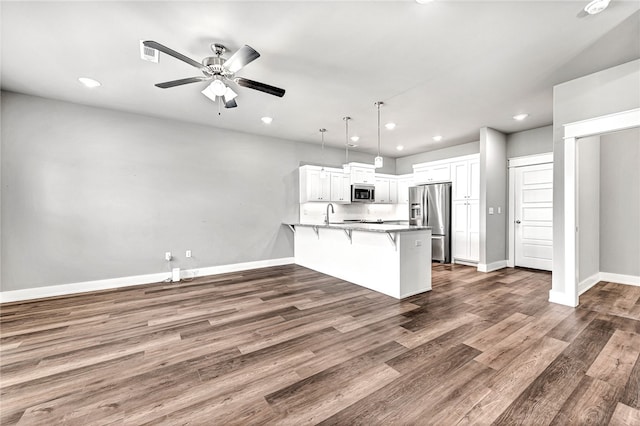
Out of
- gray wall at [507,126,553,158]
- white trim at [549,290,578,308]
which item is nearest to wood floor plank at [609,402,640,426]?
white trim at [549,290,578,308]

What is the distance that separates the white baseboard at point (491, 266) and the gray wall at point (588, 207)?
141cm

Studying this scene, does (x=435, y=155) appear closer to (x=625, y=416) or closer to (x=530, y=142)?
(x=530, y=142)

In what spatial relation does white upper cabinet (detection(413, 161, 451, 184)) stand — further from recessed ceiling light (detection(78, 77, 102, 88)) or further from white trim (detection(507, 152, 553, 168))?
recessed ceiling light (detection(78, 77, 102, 88))

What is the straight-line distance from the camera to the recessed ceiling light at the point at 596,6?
1.95 metres

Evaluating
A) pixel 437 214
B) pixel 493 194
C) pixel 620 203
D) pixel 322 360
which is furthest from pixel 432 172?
pixel 322 360

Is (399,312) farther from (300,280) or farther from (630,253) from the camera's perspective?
(630,253)

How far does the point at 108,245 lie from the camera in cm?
413

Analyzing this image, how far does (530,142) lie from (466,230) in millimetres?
2156

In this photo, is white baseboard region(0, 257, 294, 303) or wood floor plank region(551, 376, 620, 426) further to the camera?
white baseboard region(0, 257, 294, 303)

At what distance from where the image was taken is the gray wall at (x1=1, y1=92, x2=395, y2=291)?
3625mm

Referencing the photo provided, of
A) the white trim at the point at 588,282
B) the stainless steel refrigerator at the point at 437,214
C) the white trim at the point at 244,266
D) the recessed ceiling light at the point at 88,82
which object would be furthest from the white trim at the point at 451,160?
the recessed ceiling light at the point at 88,82

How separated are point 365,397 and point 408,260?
7.29 feet

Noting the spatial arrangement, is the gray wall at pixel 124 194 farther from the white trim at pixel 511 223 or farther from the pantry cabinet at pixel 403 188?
the white trim at pixel 511 223

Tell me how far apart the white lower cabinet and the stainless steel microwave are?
1931mm
